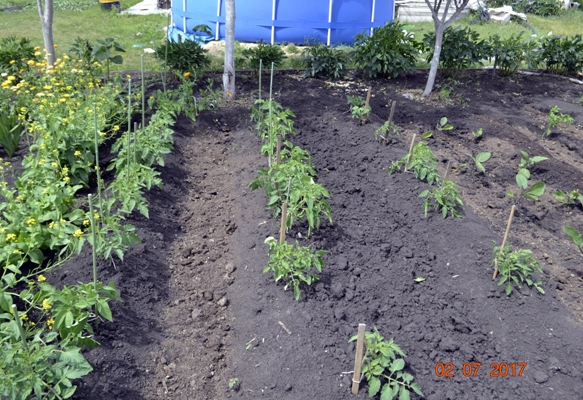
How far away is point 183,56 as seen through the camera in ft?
27.1

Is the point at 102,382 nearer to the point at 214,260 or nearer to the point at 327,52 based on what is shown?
the point at 214,260

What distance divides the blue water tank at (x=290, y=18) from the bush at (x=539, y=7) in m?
9.65

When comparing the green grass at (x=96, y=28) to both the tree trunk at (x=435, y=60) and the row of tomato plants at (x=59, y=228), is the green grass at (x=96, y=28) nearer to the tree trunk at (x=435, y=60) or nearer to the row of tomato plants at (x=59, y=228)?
Result: the row of tomato plants at (x=59, y=228)

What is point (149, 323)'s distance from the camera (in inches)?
149

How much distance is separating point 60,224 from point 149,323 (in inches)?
39.8

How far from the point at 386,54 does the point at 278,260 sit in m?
6.12

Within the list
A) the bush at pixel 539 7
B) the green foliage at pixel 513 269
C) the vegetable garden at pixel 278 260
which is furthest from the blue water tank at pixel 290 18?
the bush at pixel 539 7

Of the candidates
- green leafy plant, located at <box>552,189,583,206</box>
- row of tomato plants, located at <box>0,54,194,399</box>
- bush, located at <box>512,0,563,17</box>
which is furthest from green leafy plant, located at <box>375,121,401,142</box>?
bush, located at <box>512,0,563,17</box>

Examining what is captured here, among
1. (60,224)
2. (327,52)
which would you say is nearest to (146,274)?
(60,224)

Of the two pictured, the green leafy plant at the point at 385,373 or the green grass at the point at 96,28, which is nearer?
the green leafy plant at the point at 385,373

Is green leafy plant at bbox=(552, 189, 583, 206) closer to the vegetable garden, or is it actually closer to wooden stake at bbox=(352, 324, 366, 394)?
the vegetable garden

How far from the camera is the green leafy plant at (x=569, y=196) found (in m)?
5.55

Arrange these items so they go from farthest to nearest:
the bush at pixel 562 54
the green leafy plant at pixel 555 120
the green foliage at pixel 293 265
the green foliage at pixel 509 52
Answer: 1. the bush at pixel 562 54
2. the green foliage at pixel 509 52
3. the green leafy plant at pixel 555 120
4. the green foliage at pixel 293 265
